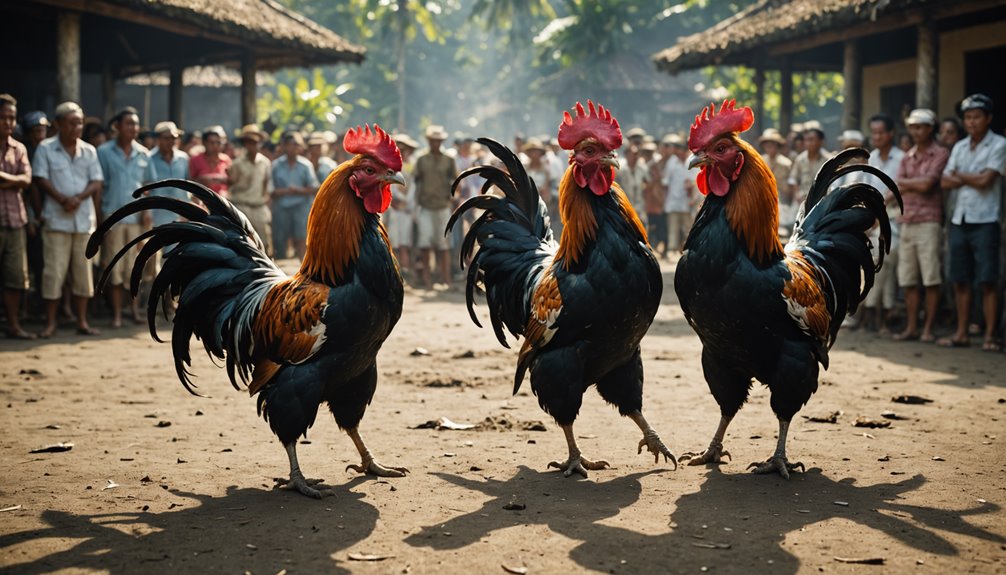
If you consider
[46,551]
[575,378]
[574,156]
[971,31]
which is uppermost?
[971,31]

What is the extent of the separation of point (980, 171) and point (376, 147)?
6243 mm

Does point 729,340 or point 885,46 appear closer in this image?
point 729,340

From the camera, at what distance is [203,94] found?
97.7ft

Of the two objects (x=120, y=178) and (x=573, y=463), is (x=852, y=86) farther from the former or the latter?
(x=573, y=463)

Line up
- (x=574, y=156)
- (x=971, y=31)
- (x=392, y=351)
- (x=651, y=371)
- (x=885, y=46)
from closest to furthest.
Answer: (x=574, y=156), (x=651, y=371), (x=392, y=351), (x=971, y=31), (x=885, y=46)

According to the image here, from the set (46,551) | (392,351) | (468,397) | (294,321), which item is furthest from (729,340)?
(392,351)

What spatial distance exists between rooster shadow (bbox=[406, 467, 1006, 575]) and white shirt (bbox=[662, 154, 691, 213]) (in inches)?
473

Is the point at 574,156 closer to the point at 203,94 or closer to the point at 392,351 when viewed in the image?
the point at 392,351

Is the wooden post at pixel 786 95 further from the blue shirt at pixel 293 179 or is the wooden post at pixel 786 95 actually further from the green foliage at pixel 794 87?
the green foliage at pixel 794 87

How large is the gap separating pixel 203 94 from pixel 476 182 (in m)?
17.7

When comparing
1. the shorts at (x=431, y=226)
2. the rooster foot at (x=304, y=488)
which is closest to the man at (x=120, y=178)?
the shorts at (x=431, y=226)

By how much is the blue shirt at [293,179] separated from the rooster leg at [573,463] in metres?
9.40

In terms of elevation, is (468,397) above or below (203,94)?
below

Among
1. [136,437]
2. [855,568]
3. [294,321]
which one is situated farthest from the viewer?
[136,437]
